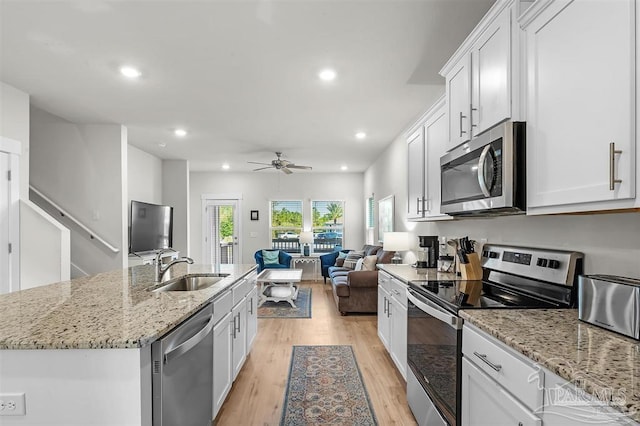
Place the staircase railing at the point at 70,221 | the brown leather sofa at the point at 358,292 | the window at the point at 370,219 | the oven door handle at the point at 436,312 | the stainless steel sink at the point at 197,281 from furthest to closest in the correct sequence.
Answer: the window at the point at 370,219 → the brown leather sofa at the point at 358,292 → the staircase railing at the point at 70,221 → the stainless steel sink at the point at 197,281 → the oven door handle at the point at 436,312

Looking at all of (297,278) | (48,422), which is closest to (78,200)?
(297,278)

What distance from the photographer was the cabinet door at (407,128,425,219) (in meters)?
3.23

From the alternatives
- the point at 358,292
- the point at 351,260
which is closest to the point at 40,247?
the point at 358,292

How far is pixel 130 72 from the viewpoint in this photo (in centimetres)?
294

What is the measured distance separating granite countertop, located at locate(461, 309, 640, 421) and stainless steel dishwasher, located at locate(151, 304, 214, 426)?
1.24 m

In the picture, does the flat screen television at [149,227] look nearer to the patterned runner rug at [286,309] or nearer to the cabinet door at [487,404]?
the patterned runner rug at [286,309]

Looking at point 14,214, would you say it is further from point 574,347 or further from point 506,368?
point 574,347

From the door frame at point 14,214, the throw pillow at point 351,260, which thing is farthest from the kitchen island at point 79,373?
the throw pillow at point 351,260

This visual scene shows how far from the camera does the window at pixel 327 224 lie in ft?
27.6

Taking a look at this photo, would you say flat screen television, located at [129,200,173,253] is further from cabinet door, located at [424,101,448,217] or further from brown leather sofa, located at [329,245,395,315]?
cabinet door, located at [424,101,448,217]

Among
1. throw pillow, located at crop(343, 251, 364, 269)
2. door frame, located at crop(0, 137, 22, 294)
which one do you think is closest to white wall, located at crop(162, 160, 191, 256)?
throw pillow, located at crop(343, 251, 364, 269)

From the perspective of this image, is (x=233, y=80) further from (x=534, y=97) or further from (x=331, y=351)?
(x=331, y=351)

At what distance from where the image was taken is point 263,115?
4.09 metres

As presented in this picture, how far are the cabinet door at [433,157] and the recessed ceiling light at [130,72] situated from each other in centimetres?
257
